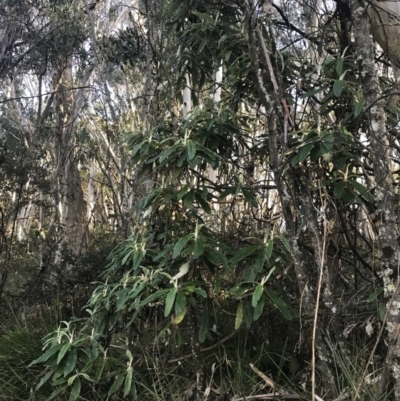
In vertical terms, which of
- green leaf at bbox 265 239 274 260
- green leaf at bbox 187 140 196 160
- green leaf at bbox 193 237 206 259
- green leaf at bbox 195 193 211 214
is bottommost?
green leaf at bbox 265 239 274 260

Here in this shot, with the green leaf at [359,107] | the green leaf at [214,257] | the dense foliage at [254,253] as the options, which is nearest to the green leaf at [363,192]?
the dense foliage at [254,253]

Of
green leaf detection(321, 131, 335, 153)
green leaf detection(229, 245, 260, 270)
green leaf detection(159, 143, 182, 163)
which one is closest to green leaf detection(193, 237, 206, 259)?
green leaf detection(229, 245, 260, 270)

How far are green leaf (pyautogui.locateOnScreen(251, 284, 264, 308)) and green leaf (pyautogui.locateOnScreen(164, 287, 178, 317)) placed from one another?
445mm

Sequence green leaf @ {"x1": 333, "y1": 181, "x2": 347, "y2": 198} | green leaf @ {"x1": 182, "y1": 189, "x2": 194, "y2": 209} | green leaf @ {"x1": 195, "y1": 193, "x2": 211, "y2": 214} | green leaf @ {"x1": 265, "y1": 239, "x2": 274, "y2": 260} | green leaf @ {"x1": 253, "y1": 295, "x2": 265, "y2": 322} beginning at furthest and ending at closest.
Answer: green leaf @ {"x1": 195, "y1": 193, "x2": 211, "y2": 214}, green leaf @ {"x1": 182, "y1": 189, "x2": 194, "y2": 209}, green leaf @ {"x1": 333, "y1": 181, "x2": 347, "y2": 198}, green leaf @ {"x1": 265, "y1": 239, "x2": 274, "y2": 260}, green leaf @ {"x1": 253, "y1": 295, "x2": 265, "y2": 322}

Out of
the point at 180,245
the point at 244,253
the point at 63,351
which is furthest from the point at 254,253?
the point at 63,351

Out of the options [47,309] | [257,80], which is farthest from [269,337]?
[47,309]

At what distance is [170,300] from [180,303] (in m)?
0.06

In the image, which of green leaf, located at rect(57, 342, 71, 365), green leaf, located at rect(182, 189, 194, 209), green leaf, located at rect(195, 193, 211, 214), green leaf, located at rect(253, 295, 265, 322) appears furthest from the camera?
green leaf, located at rect(195, 193, 211, 214)

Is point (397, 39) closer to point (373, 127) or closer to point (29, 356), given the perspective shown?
point (373, 127)

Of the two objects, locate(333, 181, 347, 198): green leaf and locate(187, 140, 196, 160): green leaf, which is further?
locate(187, 140, 196, 160): green leaf

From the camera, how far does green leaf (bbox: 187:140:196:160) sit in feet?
9.18

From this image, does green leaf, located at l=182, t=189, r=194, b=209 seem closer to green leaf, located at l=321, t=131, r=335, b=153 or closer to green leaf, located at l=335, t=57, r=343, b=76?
green leaf, located at l=321, t=131, r=335, b=153

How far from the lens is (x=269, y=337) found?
333 centimetres

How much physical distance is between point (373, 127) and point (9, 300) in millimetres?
5247
